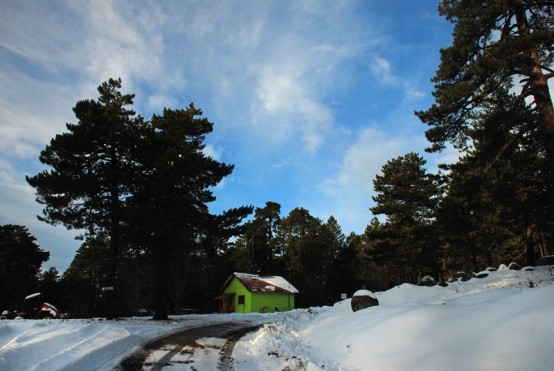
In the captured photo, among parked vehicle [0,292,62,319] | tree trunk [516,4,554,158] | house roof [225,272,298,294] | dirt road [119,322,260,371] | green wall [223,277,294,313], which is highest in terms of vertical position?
tree trunk [516,4,554,158]

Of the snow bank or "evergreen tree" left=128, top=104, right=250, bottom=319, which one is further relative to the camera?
"evergreen tree" left=128, top=104, right=250, bottom=319

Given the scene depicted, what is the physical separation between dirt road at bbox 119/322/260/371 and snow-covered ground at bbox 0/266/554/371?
0.07m

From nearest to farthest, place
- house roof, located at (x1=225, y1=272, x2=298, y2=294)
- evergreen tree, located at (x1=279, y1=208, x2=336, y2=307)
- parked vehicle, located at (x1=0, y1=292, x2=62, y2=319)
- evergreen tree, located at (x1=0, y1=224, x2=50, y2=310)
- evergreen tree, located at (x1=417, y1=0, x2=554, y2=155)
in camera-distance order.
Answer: evergreen tree, located at (x1=417, y1=0, x2=554, y2=155) < parked vehicle, located at (x1=0, y1=292, x2=62, y2=319) < house roof, located at (x1=225, y1=272, x2=298, y2=294) < evergreen tree, located at (x1=0, y1=224, x2=50, y2=310) < evergreen tree, located at (x1=279, y1=208, x2=336, y2=307)

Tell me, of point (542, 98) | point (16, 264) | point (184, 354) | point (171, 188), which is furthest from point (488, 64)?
point (16, 264)

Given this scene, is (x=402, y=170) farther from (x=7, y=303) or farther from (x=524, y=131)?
(x=7, y=303)

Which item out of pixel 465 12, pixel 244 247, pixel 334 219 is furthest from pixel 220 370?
pixel 334 219

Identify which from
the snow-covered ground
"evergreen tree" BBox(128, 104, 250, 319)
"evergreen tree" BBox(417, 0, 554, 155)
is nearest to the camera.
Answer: the snow-covered ground

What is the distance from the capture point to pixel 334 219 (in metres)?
68.8

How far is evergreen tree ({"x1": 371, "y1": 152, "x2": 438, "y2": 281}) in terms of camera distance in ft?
123

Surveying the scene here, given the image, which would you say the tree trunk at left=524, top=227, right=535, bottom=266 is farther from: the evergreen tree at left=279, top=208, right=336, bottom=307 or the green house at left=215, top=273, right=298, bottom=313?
the evergreen tree at left=279, top=208, right=336, bottom=307

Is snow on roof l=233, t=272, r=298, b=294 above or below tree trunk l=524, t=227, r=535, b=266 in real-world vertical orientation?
above

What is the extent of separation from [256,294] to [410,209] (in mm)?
20267

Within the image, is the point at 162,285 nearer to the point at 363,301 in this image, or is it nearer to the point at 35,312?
the point at 35,312

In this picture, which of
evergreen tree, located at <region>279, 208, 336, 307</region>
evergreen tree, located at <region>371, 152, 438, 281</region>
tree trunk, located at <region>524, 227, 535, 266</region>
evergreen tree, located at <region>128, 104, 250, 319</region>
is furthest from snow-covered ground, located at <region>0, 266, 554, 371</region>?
evergreen tree, located at <region>279, 208, 336, 307</region>
